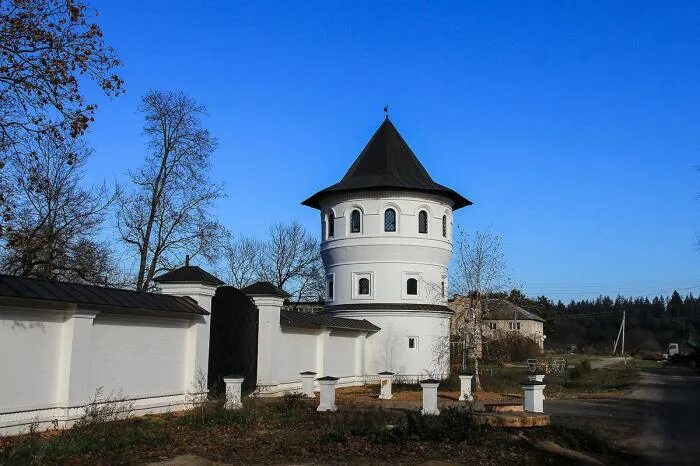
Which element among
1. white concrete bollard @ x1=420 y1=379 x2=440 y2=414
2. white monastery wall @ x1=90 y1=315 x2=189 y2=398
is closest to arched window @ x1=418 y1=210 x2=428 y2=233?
white concrete bollard @ x1=420 y1=379 x2=440 y2=414

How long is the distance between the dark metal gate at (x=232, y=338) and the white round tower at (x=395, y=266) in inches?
507

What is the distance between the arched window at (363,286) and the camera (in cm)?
3444

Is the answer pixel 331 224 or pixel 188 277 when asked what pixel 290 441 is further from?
pixel 331 224

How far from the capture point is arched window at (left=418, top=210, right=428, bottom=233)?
34.6 meters

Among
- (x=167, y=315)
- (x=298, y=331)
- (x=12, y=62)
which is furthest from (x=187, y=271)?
(x=12, y=62)

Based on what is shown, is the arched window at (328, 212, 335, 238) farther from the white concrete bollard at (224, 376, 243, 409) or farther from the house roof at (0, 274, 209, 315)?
the white concrete bollard at (224, 376, 243, 409)

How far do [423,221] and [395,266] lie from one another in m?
2.70

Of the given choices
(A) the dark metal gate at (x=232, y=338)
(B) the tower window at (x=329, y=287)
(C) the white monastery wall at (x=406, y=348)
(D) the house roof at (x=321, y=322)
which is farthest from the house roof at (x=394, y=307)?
(A) the dark metal gate at (x=232, y=338)

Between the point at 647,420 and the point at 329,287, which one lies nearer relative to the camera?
the point at 647,420

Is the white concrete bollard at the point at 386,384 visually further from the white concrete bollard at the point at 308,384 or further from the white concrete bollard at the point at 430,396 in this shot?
the white concrete bollard at the point at 430,396

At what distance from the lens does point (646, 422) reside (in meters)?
18.7

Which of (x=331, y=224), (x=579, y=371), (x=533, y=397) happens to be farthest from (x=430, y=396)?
(x=579, y=371)

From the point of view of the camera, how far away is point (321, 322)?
26.9 metres

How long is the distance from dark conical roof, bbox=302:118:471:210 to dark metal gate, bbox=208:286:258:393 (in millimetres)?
14197
